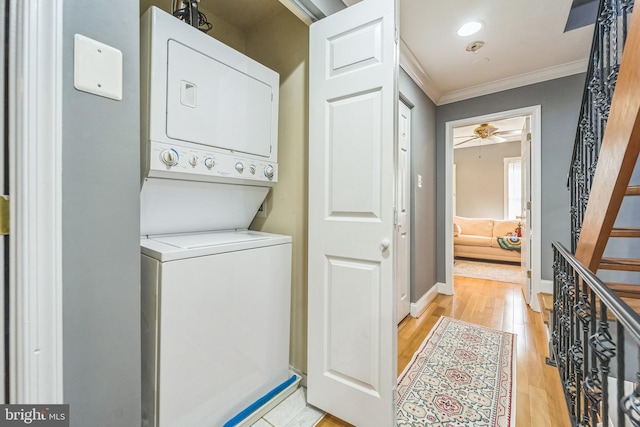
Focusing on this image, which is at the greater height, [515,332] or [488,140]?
[488,140]

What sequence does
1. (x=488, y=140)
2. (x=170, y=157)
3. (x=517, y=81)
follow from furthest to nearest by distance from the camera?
(x=488, y=140) < (x=517, y=81) < (x=170, y=157)

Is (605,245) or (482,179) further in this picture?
(482,179)

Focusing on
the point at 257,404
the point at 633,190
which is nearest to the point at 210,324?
the point at 257,404

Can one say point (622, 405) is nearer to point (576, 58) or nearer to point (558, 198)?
point (558, 198)

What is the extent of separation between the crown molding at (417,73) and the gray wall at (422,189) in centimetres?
5

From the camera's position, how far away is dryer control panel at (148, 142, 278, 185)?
1157mm

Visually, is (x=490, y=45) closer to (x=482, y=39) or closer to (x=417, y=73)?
(x=482, y=39)

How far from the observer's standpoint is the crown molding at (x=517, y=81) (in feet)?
8.54

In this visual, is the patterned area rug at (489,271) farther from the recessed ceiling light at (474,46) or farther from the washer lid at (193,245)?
the washer lid at (193,245)

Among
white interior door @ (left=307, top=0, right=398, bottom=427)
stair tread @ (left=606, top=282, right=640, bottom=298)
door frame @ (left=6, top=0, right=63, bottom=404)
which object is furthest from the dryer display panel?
stair tread @ (left=606, top=282, right=640, bottom=298)

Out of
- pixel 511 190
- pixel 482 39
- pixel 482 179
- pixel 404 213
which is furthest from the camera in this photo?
pixel 482 179

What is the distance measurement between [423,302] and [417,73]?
227 cm

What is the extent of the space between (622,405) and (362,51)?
1488 mm

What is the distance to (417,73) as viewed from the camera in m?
2.67
